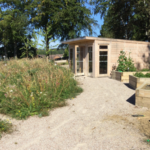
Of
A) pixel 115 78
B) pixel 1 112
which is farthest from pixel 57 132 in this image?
pixel 115 78

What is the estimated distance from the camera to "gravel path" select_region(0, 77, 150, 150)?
3.51 m

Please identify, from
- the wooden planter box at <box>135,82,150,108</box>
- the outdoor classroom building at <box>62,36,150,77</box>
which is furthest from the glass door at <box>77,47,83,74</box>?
the wooden planter box at <box>135,82,150,108</box>

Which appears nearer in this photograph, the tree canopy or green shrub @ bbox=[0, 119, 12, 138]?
green shrub @ bbox=[0, 119, 12, 138]

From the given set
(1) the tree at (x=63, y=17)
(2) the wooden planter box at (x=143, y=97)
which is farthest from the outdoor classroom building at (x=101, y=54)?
(1) the tree at (x=63, y=17)

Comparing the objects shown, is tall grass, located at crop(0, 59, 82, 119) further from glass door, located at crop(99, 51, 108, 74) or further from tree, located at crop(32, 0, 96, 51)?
tree, located at crop(32, 0, 96, 51)

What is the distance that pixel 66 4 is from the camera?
85.1ft

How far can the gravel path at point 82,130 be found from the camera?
11.5ft

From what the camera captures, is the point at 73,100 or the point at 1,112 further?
the point at 73,100

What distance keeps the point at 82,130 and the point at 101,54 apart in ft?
25.9

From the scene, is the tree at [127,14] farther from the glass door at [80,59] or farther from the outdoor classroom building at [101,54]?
the glass door at [80,59]

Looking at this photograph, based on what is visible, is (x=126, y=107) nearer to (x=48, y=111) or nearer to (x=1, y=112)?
(x=48, y=111)

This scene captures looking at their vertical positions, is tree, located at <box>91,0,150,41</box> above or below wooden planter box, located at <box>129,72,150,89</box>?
above

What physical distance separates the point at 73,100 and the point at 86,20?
2334 centimetres

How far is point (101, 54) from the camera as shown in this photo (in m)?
11.5
